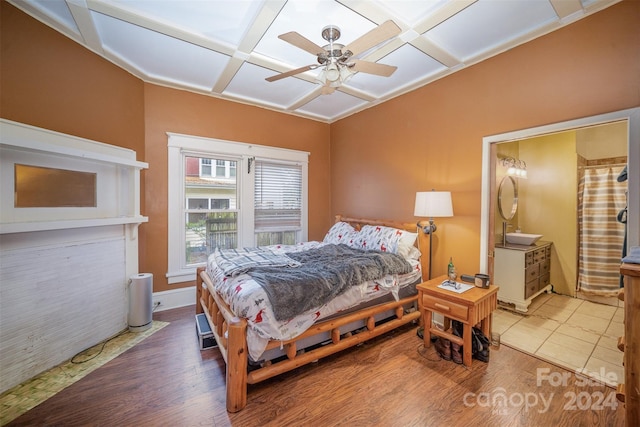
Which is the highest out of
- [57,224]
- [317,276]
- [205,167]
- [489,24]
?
[489,24]

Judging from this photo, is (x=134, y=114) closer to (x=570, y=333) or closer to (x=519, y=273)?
(x=519, y=273)

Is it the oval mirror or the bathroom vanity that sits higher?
the oval mirror

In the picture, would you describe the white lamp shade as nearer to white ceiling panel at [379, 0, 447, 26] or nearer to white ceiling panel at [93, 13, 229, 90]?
white ceiling panel at [379, 0, 447, 26]

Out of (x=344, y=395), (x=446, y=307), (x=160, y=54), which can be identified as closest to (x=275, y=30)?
(x=160, y=54)

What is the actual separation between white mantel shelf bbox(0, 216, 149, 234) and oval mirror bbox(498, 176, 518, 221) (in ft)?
16.1

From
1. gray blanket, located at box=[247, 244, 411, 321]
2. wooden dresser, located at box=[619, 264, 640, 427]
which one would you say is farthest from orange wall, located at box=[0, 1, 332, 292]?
wooden dresser, located at box=[619, 264, 640, 427]

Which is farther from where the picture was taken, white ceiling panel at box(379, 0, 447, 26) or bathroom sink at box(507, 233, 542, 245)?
bathroom sink at box(507, 233, 542, 245)

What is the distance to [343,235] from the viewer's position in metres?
3.76

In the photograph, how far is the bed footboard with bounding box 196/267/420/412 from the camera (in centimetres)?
171

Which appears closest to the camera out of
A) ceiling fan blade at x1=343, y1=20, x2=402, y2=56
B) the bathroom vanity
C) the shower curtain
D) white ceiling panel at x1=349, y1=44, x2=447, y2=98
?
ceiling fan blade at x1=343, y1=20, x2=402, y2=56

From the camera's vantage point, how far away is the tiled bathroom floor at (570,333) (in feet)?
7.22

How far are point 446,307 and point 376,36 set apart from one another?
2.30 m

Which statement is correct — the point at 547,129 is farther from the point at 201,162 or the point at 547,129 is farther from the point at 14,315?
the point at 14,315

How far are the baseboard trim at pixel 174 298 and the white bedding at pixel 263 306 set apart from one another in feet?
4.26
